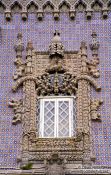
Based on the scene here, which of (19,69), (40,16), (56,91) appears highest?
(40,16)

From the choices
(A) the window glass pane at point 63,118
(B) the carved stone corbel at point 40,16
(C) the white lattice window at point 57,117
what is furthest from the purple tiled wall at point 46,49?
(A) the window glass pane at point 63,118

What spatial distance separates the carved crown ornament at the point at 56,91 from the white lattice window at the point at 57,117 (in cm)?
16

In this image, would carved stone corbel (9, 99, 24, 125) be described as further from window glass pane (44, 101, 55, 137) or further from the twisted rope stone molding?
the twisted rope stone molding

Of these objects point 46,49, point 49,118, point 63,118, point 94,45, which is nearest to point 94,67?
point 94,45

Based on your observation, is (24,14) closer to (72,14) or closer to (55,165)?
(72,14)

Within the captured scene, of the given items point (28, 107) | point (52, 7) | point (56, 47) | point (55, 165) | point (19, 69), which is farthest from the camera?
point (52, 7)

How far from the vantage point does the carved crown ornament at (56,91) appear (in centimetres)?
1975

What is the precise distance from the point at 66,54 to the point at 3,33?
2.11 m

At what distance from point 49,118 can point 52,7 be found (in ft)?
12.8

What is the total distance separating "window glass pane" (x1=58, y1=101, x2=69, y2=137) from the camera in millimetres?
20344

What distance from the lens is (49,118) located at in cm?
2066

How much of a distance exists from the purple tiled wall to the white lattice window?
65cm

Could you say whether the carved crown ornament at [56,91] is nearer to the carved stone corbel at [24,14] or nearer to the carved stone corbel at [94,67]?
the carved stone corbel at [94,67]

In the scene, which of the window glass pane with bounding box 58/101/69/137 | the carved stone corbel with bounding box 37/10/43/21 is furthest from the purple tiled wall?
the window glass pane with bounding box 58/101/69/137
